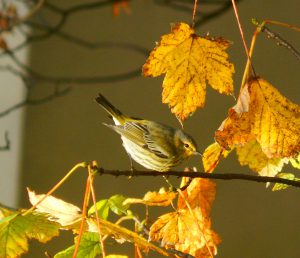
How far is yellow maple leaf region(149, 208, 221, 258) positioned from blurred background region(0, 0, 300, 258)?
1.20 m

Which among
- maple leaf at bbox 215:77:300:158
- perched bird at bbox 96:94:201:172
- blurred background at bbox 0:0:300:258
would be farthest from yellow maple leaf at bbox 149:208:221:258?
blurred background at bbox 0:0:300:258

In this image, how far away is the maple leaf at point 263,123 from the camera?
0.48 m

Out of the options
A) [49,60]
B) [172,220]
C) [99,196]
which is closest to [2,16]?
[49,60]

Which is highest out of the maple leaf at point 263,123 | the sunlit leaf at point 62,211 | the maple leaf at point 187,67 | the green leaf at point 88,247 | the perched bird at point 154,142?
the maple leaf at point 187,67

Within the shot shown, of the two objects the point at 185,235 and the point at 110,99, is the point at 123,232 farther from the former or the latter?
the point at 110,99

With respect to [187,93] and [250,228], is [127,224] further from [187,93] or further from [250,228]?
[187,93]

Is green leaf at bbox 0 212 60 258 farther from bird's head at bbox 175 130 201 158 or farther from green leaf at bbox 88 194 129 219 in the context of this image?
bird's head at bbox 175 130 201 158

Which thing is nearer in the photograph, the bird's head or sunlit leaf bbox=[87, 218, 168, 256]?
sunlit leaf bbox=[87, 218, 168, 256]

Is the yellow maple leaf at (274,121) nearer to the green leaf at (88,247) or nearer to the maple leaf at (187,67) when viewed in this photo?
the maple leaf at (187,67)

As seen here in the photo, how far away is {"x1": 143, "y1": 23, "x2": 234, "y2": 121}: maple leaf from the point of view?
510mm

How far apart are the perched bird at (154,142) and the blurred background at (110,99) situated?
820 millimetres

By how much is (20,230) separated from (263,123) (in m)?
0.23

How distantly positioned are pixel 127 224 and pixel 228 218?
13.1 inches

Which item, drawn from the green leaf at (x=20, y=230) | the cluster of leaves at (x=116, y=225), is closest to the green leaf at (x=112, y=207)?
the cluster of leaves at (x=116, y=225)
